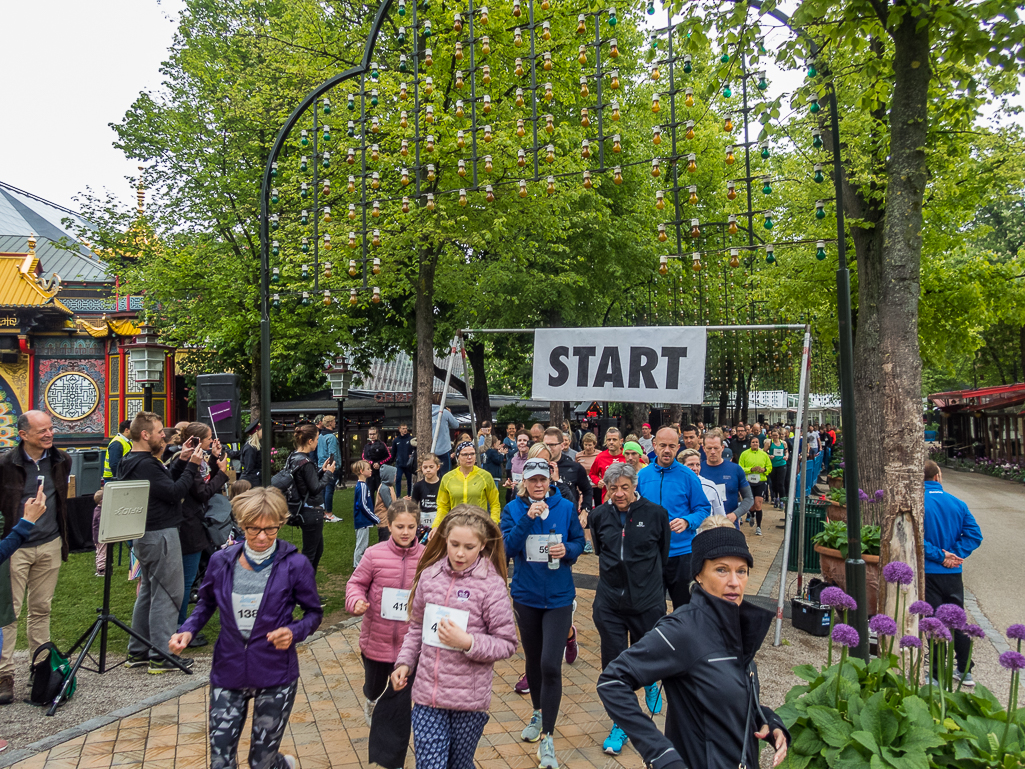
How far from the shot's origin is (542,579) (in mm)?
4676

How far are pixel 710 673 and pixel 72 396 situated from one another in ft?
85.8

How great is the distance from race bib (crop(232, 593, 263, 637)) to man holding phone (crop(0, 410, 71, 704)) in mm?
2624

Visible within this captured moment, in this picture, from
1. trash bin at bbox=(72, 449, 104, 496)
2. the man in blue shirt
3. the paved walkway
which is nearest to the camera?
the paved walkway

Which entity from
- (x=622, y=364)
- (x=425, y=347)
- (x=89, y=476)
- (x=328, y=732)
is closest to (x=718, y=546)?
(x=328, y=732)

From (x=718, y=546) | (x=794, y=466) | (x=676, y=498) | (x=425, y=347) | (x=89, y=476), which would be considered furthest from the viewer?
(x=89, y=476)

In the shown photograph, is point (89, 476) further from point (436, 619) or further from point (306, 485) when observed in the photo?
point (436, 619)

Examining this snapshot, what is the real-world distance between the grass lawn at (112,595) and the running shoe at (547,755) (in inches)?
146

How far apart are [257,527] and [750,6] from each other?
585 cm

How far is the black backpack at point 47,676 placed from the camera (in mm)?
5262

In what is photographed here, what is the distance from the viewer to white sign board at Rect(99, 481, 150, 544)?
5.38 metres

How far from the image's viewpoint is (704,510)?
5.86 meters

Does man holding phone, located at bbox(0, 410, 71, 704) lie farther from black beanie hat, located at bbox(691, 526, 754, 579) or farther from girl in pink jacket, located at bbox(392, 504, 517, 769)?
black beanie hat, located at bbox(691, 526, 754, 579)

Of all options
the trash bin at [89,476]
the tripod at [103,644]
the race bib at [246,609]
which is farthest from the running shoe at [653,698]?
the trash bin at [89,476]

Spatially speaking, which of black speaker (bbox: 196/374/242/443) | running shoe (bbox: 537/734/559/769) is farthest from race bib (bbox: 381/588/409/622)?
black speaker (bbox: 196/374/242/443)
